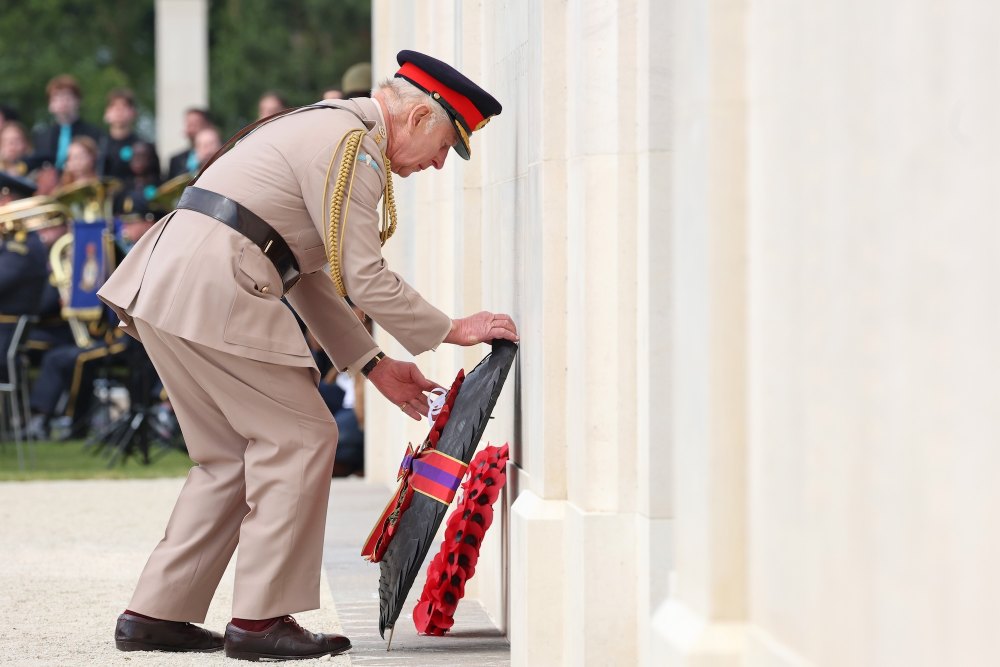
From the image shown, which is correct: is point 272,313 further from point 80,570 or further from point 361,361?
point 80,570

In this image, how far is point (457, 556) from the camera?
502 cm

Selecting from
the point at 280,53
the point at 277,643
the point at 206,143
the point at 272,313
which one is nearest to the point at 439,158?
the point at 272,313

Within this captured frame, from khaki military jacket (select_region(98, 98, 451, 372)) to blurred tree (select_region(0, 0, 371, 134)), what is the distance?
86.1ft

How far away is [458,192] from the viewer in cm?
650

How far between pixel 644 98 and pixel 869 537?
1.88 m

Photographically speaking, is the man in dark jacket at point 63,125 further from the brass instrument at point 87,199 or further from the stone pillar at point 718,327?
the stone pillar at point 718,327

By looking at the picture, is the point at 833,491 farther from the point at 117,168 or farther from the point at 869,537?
the point at 117,168

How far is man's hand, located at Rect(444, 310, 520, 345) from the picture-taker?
15.6ft

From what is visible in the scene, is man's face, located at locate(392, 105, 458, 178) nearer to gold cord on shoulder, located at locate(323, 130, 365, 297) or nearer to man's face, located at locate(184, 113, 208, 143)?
gold cord on shoulder, located at locate(323, 130, 365, 297)

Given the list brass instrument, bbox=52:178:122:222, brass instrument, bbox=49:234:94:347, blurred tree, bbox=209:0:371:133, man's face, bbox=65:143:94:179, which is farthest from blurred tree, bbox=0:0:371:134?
brass instrument, bbox=52:178:122:222

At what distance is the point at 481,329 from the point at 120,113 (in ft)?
37.1

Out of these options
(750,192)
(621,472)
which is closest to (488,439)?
(621,472)

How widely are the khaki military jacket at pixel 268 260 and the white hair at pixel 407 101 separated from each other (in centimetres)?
5

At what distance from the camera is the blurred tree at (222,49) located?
3116 centimetres
